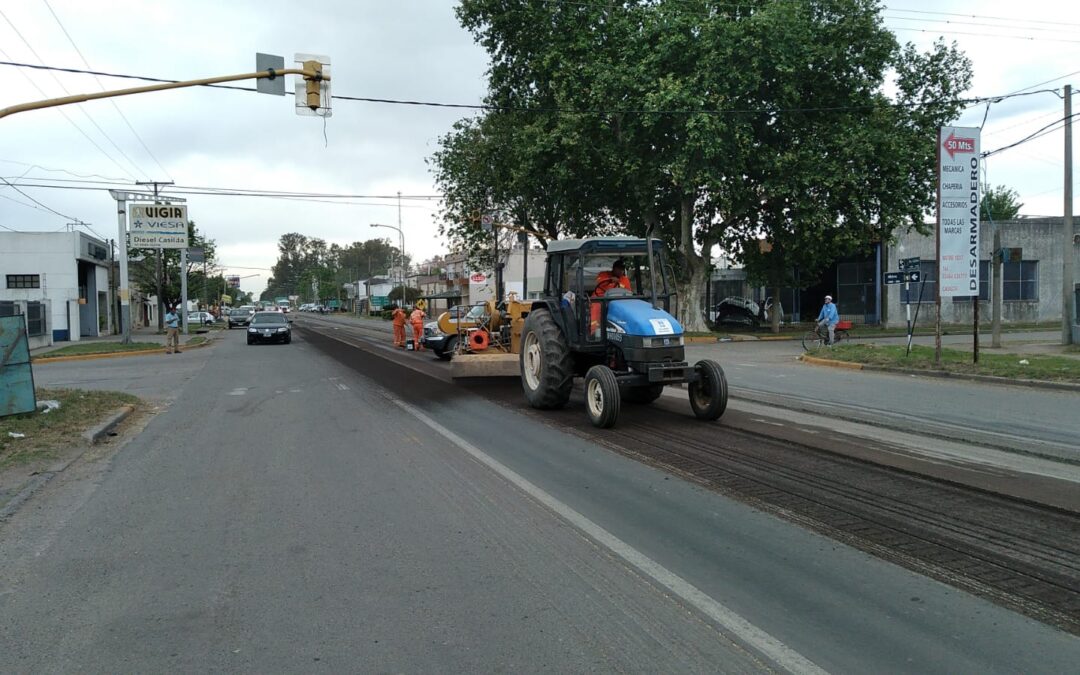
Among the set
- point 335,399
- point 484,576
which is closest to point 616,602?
point 484,576

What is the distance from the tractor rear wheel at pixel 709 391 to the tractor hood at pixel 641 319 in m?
0.70

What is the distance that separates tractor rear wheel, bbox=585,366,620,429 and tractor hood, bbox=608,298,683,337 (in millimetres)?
654

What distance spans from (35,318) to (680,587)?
35.9m

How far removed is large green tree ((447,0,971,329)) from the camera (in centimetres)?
2697

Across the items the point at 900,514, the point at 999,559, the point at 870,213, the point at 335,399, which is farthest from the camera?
the point at 870,213

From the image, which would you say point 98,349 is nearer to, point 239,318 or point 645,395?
point 645,395

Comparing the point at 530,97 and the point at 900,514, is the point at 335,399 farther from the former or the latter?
the point at 530,97

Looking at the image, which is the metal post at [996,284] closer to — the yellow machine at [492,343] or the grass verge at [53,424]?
the yellow machine at [492,343]

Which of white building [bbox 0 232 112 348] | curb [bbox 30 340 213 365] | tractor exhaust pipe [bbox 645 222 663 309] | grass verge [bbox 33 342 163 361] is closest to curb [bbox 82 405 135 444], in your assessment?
tractor exhaust pipe [bbox 645 222 663 309]

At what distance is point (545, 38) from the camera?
31.8 meters

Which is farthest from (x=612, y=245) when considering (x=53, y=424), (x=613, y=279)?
(x=53, y=424)

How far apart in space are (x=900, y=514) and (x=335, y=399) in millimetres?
9742

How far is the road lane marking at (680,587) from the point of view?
3.57 m

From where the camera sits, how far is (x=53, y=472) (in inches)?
295
